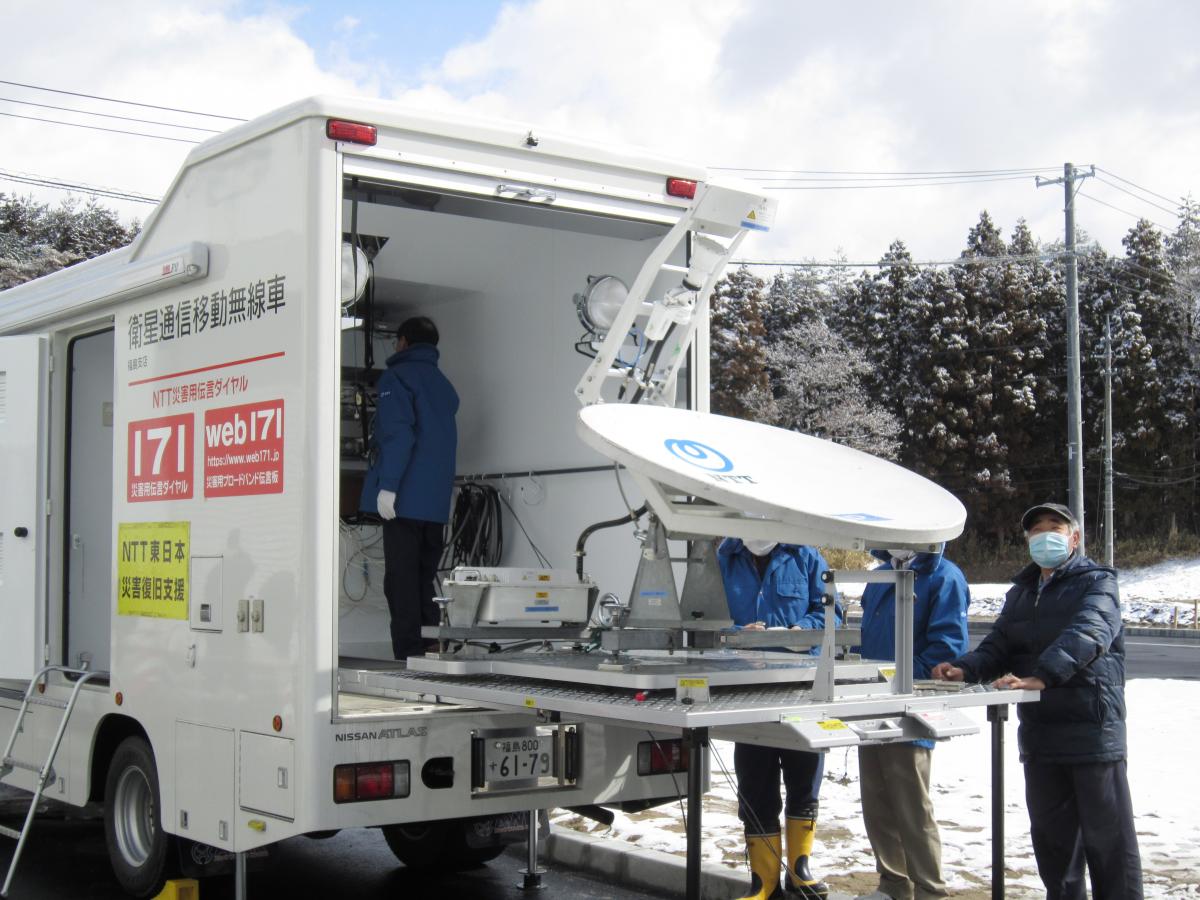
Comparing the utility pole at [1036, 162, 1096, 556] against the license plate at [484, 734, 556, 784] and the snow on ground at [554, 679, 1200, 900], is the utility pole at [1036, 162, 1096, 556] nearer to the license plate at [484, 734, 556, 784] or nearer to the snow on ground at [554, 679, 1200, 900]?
the snow on ground at [554, 679, 1200, 900]

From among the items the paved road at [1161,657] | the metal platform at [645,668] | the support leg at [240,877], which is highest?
the metal platform at [645,668]

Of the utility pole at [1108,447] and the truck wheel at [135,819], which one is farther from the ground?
the utility pole at [1108,447]

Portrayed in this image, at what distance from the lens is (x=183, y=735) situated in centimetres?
552

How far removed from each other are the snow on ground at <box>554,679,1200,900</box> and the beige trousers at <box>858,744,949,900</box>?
12.8 inches

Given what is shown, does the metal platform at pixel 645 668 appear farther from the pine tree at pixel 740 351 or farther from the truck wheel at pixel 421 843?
the pine tree at pixel 740 351

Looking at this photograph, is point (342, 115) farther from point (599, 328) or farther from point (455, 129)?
point (599, 328)

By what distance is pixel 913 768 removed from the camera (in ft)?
18.1

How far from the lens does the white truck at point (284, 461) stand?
4969 mm

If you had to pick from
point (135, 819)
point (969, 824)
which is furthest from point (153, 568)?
point (969, 824)

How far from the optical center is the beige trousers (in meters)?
5.46

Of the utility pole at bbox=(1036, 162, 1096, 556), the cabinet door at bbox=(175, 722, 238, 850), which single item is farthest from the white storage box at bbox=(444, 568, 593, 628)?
the utility pole at bbox=(1036, 162, 1096, 556)

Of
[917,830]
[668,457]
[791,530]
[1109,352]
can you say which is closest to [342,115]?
[668,457]

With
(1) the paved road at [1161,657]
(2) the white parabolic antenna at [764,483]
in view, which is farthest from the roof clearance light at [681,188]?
(1) the paved road at [1161,657]

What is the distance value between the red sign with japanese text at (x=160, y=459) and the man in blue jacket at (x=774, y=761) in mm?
2185
